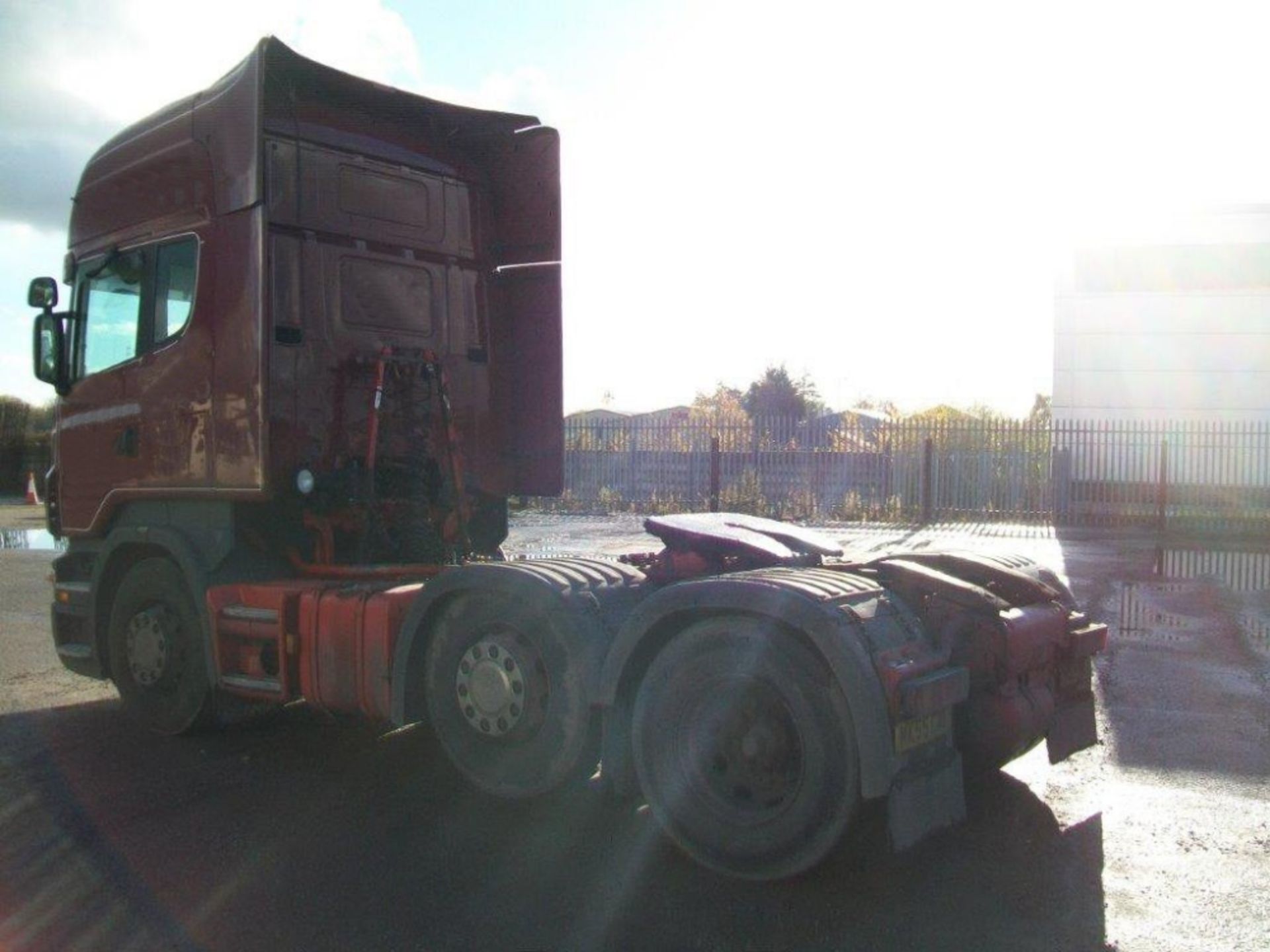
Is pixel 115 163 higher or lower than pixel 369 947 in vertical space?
higher

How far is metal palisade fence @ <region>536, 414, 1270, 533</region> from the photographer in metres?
21.9

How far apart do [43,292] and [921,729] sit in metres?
6.12

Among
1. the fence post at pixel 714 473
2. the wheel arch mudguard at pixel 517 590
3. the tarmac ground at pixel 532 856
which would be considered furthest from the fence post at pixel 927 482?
the wheel arch mudguard at pixel 517 590

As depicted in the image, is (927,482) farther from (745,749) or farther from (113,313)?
(745,749)

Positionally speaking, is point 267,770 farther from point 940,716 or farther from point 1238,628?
point 1238,628

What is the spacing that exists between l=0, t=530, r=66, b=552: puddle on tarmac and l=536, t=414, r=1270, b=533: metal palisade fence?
832 cm

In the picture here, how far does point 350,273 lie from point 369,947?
12.9 ft

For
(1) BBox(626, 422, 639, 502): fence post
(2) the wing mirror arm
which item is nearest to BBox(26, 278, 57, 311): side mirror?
(2) the wing mirror arm

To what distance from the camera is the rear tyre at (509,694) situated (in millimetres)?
4844

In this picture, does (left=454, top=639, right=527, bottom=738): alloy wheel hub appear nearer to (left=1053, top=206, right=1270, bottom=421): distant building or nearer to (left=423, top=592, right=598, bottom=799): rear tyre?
(left=423, top=592, right=598, bottom=799): rear tyre

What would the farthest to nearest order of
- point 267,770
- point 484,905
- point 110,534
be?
1. point 110,534
2. point 267,770
3. point 484,905

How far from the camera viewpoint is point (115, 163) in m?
7.11

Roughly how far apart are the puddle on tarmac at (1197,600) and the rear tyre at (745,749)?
6134mm

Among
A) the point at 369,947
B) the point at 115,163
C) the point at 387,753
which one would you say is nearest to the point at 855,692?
the point at 369,947
